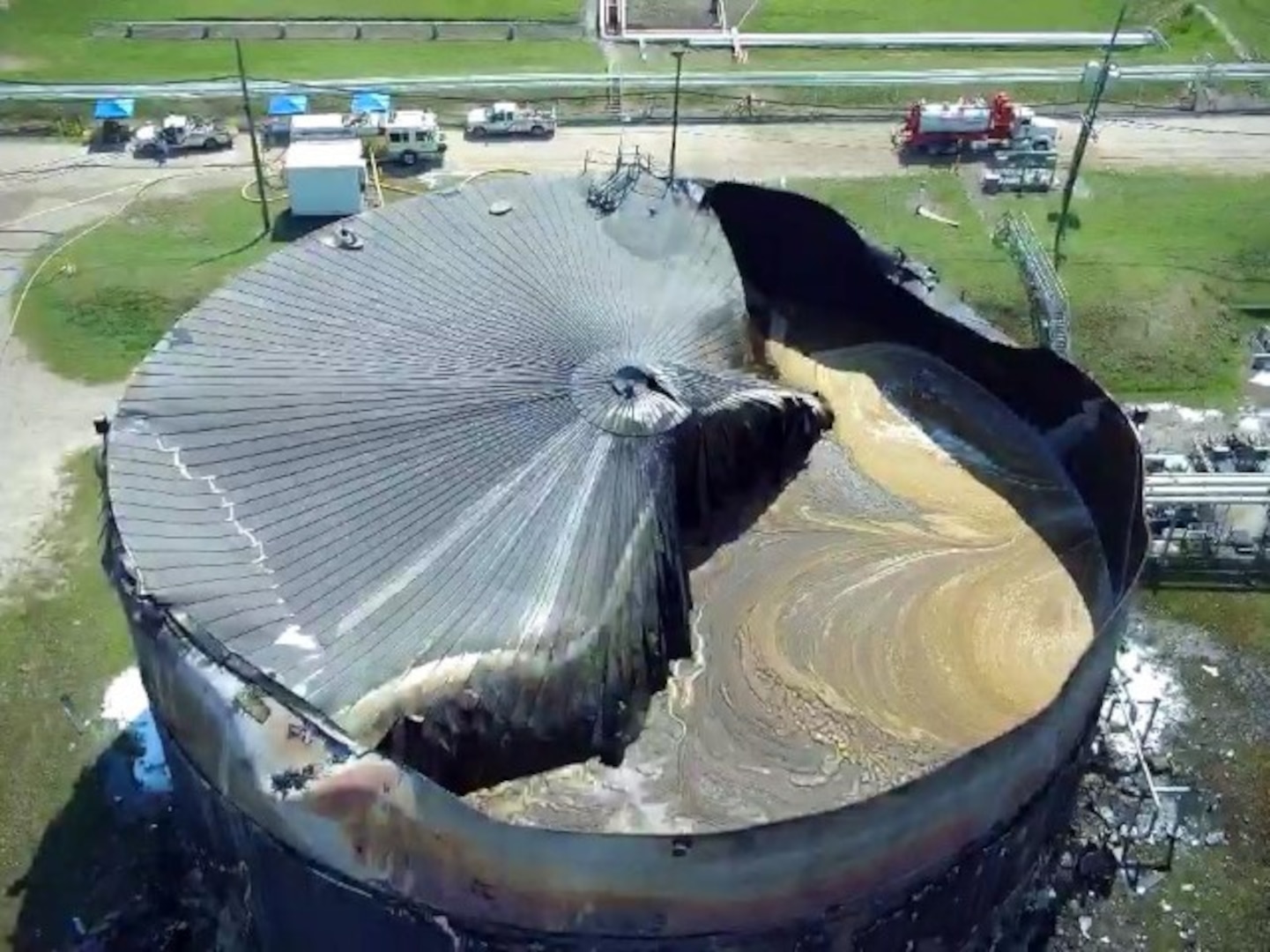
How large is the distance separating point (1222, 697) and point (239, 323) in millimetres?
22644

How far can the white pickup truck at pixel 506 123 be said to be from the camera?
179ft

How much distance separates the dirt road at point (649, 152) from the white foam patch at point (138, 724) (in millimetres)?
16004

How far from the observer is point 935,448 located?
100 ft

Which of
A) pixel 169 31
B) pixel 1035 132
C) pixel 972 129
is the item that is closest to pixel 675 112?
pixel 972 129

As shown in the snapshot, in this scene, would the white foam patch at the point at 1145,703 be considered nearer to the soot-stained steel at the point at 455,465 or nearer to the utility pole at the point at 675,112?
the soot-stained steel at the point at 455,465

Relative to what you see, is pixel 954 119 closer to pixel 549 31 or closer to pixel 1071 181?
pixel 1071 181

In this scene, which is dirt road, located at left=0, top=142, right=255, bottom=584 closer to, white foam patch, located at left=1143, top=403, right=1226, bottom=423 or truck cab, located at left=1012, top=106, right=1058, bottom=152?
truck cab, located at left=1012, top=106, right=1058, bottom=152

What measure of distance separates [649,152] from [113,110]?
1955 cm

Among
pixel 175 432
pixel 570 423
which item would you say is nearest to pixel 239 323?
pixel 175 432

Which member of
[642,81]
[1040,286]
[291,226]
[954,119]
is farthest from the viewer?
[642,81]

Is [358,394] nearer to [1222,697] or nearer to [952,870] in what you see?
[952,870]

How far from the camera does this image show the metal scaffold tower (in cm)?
4188

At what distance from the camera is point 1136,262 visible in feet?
157

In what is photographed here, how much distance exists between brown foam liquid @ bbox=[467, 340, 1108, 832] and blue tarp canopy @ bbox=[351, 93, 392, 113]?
2842 centimetres
